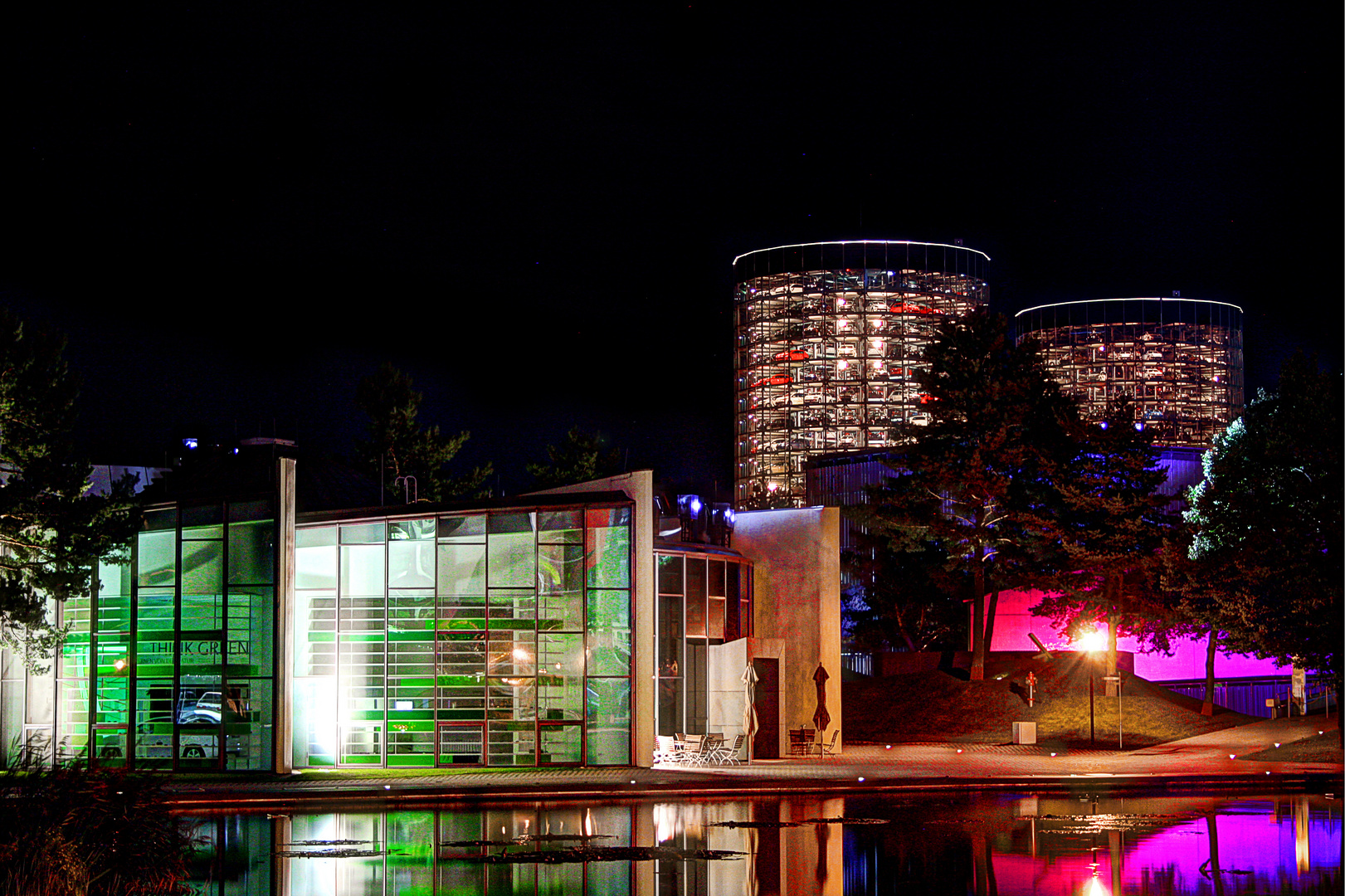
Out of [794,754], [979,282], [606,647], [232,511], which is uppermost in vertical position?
[979,282]

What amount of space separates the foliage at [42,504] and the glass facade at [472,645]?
454 centimetres

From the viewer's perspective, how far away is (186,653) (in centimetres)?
3020

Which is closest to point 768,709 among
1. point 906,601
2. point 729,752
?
point 729,752

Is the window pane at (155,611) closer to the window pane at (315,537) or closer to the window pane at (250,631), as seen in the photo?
the window pane at (250,631)

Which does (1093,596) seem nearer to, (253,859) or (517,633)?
(517,633)

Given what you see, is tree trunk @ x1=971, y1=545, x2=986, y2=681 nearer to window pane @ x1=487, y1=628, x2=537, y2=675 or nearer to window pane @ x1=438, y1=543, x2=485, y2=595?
window pane @ x1=487, y1=628, x2=537, y2=675

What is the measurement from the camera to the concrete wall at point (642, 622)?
2933 cm

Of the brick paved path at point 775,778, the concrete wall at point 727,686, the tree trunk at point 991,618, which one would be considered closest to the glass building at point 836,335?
the tree trunk at point 991,618

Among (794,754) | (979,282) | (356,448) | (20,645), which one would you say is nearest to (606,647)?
(794,754)

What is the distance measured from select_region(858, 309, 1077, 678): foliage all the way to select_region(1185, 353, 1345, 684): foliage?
19.3 feet

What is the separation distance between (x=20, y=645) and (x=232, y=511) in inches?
220

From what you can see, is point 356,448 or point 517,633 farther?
point 356,448

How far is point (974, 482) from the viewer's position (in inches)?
1896

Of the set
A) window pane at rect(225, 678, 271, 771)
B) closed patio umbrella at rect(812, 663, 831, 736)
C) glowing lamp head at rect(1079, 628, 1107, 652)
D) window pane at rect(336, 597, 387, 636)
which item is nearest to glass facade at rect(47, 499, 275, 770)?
window pane at rect(225, 678, 271, 771)
